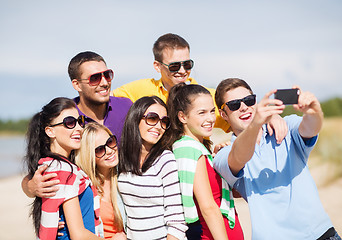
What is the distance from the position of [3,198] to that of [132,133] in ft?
49.9

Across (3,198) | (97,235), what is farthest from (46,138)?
(3,198)

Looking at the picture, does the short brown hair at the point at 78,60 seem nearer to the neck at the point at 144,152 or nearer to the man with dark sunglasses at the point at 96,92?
the man with dark sunglasses at the point at 96,92

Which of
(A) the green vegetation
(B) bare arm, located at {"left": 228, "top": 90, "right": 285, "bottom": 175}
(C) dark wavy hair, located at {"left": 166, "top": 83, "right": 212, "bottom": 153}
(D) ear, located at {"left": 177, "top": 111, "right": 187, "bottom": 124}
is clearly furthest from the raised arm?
(A) the green vegetation

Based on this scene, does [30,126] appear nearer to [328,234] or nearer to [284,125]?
[284,125]

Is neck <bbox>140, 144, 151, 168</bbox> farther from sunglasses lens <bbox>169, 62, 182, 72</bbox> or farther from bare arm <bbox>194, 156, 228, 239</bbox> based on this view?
sunglasses lens <bbox>169, 62, 182, 72</bbox>

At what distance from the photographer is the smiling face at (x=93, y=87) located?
465 cm

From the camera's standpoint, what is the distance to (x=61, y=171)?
11.1 feet

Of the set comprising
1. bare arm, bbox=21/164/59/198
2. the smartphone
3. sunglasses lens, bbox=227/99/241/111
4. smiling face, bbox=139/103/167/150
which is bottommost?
bare arm, bbox=21/164/59/198

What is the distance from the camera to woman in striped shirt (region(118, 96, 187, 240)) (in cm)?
341

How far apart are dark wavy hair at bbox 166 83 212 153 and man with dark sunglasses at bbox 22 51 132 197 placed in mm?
949

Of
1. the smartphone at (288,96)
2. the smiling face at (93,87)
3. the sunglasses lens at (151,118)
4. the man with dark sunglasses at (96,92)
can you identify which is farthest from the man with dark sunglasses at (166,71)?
the smartphone at (288,96)

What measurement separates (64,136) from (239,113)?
5.53 ft

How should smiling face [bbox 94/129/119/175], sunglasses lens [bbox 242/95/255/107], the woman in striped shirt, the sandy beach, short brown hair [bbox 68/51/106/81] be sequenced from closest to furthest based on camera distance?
the woman in striped shirt → sunglasses lens [bbox 242/95/255/107] → smiling face [bbox 94/129/119/175] → short brown hair [bbox 68/51/106/81] → the sandy beach

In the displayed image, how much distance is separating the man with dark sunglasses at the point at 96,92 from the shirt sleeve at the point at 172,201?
1228 mm
